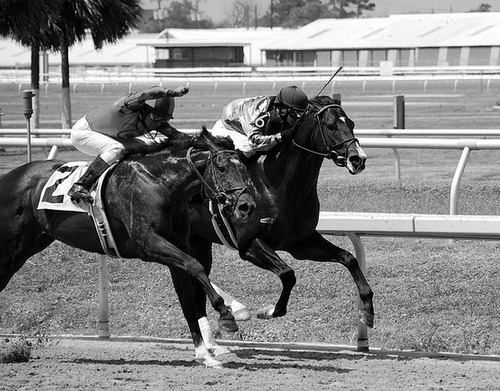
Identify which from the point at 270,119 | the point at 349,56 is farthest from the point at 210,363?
the point at 349,56

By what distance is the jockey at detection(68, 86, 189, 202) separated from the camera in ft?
21.9

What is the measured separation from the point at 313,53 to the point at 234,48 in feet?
35.5

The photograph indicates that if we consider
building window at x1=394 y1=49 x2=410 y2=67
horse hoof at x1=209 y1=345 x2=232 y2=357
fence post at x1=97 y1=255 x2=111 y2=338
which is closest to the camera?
horse hoof at x1=209 y1=345 x2=232 y2=357

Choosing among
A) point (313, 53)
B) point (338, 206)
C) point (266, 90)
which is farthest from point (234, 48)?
point (338, 206)

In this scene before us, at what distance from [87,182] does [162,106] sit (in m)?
0.65

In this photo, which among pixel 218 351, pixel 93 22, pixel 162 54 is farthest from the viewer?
pixel 162 54

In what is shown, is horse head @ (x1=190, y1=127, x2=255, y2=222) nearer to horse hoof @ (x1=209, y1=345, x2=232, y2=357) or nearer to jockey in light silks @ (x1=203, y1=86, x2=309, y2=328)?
jockey in light silks @ (x1=203, y1=86, x2=309, y2=328)

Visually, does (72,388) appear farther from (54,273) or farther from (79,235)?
(54,273)

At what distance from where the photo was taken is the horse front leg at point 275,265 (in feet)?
22.3

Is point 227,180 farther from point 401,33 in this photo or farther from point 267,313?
point 401,33

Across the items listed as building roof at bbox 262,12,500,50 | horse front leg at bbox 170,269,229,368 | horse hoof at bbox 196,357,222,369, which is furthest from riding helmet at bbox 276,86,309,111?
building roof at bbox 262,12,500,50

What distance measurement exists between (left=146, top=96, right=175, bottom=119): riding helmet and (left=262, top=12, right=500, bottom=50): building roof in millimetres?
52262

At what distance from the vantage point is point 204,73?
47938 millimetres

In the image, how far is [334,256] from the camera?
6.90 m
